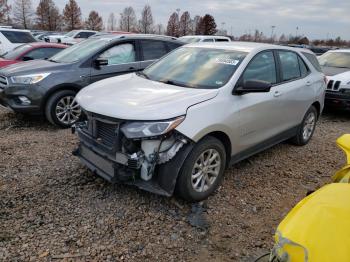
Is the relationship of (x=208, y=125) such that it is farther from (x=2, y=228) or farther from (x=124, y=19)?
(x=124, y=19)

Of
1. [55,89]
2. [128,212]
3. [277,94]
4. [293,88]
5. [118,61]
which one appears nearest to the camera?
[128,212]

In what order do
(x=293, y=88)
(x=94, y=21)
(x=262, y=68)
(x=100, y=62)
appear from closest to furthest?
(x=262, y=68) → (x=293, y=88) → (x=100, y=62) → (x=94, y=21)

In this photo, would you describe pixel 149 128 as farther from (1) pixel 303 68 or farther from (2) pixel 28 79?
(2) pixel 28 79

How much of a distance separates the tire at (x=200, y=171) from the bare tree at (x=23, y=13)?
61983 millimetres

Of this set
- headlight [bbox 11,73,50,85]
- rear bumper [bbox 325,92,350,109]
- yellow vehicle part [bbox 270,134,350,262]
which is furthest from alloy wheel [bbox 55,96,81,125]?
rear bumper [bbox 325,92,350,109]

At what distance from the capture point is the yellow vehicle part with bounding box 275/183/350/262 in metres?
1.73

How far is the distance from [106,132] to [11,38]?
10837 mm

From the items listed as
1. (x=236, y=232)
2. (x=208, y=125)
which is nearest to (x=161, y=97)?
(x=208, y=125)

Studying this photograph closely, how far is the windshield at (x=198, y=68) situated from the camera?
13.1ft

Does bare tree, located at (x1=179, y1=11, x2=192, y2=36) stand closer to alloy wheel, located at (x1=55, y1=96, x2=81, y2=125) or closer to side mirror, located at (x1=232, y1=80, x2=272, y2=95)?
alloy wheel, located at (x1=55, y1=96, x2=81, y2=125)

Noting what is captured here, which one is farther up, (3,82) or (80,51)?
(80,51)

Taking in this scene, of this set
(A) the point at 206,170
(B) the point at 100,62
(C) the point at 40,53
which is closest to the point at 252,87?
(A) the point at 206,170

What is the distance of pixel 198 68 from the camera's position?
14.0 ft

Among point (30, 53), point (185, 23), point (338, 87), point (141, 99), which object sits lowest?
point (338, 87)
